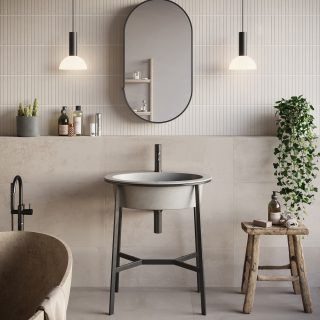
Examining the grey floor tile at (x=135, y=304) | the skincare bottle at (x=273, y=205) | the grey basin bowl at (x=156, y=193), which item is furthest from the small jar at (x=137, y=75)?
the grey floor tile at (x=135, y=304)

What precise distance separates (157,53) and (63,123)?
85 cm

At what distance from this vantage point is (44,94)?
4.12m

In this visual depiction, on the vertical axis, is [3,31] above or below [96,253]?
above

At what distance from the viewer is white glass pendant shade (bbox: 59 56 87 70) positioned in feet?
12.8

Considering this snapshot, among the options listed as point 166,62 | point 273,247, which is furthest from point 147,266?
point 166,62

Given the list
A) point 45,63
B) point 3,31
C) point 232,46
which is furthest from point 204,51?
point 3,31

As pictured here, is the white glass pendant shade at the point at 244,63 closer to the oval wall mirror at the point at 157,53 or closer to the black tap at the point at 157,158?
the oval wall mirror at the point at 157,53

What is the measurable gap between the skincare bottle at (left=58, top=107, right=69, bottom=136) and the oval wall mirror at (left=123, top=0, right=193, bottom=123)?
0.46 m

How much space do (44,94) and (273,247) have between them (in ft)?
6.62

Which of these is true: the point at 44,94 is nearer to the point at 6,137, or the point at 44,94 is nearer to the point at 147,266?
the point at 6,137

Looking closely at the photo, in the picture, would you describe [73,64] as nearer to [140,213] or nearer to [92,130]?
[92,130]

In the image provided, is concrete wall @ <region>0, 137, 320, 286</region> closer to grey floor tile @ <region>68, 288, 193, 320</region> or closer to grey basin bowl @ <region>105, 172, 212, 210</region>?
grey floor tile @ <region>68, 288, 193, 320</region>

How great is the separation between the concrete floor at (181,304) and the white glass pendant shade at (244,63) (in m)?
1.58

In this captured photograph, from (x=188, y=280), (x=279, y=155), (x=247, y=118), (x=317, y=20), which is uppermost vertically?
(x=317, y=20)
